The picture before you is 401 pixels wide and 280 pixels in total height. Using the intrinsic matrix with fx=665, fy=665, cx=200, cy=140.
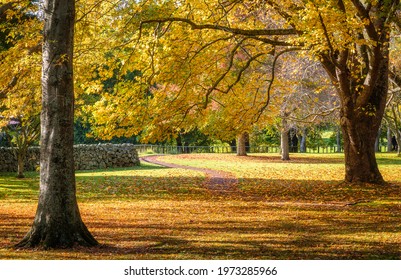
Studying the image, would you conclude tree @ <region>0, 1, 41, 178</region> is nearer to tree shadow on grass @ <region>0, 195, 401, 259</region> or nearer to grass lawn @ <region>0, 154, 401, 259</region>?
grass lawn @ <region>0, 154, 401, 259</region>

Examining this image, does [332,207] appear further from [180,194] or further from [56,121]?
[56,121]

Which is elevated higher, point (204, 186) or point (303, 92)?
point (303, 92)

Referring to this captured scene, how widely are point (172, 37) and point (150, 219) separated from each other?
702cm

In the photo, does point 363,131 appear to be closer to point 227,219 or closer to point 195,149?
point 227,219

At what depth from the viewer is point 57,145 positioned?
10.8 m

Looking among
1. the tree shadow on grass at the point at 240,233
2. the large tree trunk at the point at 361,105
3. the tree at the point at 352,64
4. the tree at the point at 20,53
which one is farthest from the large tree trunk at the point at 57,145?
the large tree trunk at the point at 361,105

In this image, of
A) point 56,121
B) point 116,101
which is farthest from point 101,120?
point 56,121

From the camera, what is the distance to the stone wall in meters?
37.0

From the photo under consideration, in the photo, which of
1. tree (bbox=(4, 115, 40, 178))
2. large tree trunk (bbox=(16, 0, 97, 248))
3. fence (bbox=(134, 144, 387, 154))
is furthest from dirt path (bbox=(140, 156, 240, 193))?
fence (bbox=(134, 144, 387, 154))

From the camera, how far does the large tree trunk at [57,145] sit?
10.8m

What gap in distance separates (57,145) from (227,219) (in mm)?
5528

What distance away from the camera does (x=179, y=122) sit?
2056 centimetres

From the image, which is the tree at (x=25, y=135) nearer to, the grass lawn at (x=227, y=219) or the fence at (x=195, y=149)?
the grass lawn at (x=227, y=219)

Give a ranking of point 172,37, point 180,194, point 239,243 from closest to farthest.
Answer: point 239,243
point 172,37
point 180,194
